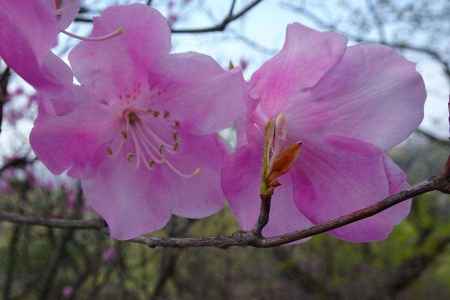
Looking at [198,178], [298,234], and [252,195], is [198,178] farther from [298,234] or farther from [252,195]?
[298,234]

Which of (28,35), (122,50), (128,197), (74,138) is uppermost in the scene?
(28,35)

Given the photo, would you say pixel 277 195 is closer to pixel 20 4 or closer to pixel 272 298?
pixel 20 4

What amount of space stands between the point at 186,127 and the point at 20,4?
348mm

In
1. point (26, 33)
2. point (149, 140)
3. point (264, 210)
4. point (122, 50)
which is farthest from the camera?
point (149, 140)

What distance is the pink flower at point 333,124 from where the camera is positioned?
774 millimetres

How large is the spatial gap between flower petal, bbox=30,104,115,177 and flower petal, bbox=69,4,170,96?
43 millimetres

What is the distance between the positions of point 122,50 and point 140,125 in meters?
0.15

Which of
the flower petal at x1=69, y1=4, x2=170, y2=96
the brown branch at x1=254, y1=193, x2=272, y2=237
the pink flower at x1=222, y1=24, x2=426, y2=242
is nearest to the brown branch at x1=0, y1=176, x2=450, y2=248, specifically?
the brown branch at x1=254, y1=193, x2=272, y2=237

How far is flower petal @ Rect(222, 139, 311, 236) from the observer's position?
2.59ft

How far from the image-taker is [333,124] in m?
0.81

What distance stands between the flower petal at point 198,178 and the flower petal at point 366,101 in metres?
0.13

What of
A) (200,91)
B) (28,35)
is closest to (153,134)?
(200,91)

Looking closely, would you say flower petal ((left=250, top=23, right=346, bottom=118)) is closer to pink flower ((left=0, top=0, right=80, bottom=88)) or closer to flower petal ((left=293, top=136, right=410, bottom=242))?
flower petal ((left=293, top=136, right=410, bottom=242))

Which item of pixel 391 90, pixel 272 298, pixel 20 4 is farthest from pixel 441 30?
pixel 20 4
